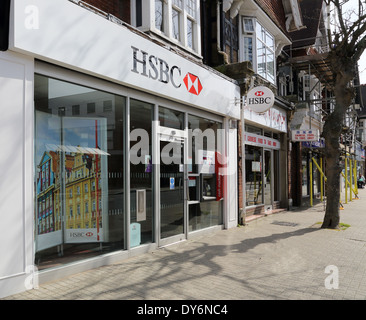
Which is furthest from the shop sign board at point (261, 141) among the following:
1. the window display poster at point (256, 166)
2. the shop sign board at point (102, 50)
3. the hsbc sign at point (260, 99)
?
the shop sign board at point (102, 50)

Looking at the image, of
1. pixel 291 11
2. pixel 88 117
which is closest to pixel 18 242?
pixel 88 117

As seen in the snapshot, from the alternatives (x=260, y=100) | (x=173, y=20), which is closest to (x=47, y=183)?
(x=173, y=20)

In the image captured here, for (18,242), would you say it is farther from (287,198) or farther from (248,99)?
(287,198)

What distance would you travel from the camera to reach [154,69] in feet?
19.9

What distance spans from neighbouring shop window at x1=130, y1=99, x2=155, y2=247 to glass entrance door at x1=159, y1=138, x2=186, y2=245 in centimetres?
33

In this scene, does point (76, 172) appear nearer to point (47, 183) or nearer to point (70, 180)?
point (70, 180)

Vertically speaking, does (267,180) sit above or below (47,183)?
below

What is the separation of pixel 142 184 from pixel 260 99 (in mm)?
4368

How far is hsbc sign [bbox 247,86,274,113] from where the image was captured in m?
8.59

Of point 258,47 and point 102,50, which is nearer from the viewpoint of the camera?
point 102,50

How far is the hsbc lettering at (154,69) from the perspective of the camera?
569cm

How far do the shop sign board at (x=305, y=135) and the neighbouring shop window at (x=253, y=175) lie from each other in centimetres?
252

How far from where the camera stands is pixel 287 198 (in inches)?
517

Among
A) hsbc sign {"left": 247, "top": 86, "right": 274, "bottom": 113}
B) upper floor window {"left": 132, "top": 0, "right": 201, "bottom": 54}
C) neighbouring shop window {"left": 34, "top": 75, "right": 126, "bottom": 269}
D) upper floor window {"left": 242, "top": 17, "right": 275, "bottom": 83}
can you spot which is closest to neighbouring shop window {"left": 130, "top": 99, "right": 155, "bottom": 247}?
neighbouring shop window {"left": 34, "top": 75, "right": 126, "bottom": 269}
